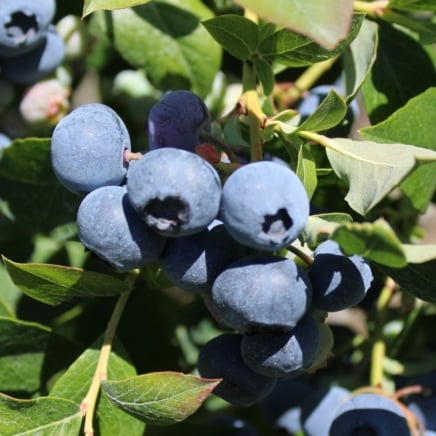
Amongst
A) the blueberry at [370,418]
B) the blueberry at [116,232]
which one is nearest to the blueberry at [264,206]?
the blueberry at [116,232]

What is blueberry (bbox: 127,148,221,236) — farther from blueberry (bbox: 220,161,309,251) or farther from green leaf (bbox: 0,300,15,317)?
green leaf (bbox: 0,300,15,317)

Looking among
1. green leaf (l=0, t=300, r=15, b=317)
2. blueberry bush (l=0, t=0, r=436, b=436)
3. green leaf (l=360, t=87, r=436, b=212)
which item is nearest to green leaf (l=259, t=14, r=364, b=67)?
blueberry bush (l=0, t=0, r=436, b=436)

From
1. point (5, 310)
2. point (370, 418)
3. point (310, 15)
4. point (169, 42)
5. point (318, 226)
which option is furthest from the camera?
point (169, 42)

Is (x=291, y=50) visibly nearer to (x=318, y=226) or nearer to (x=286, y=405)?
(x=318, y=226)

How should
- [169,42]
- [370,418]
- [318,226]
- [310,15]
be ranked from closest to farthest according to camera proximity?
[310,15] < [318,226] < [370,418] < [169,42]

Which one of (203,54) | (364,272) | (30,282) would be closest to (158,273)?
(30,282)

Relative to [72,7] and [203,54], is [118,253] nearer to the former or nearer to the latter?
[203,54]

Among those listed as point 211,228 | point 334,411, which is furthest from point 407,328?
point 211,228

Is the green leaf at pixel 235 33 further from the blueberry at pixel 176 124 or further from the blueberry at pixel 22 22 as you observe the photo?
the blueberry at pixel 22 22
